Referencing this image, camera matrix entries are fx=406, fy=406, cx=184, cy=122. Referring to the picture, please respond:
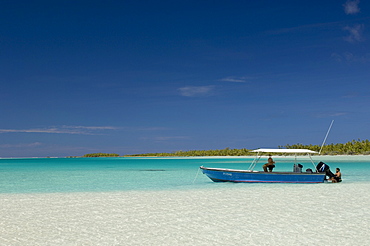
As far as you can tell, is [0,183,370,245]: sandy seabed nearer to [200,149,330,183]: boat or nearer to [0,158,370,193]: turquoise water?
[200,149,330,183]: boat

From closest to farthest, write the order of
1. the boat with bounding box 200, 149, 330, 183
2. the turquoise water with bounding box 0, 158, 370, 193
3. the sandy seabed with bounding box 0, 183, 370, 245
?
the sandy seabed with bounding box 0, 183, 370, 245 < the boat with bounding box 200, 149, 330, 183 < the turquoise water with bounding box 0, 158, 370, 193

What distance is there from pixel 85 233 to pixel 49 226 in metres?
1.73

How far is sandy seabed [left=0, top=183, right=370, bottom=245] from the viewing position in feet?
31.9

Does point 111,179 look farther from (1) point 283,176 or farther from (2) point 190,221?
(2) point 190,221

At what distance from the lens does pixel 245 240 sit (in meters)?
9.51

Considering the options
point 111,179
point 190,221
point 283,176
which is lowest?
point 190,221

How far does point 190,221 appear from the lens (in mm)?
12133

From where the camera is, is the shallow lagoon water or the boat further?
the boat

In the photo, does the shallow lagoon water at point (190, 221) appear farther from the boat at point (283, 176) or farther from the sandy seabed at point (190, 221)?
the boat at point (283, 176)

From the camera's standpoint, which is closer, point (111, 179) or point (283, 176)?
point (283, 176)

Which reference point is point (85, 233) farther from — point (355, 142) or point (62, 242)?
point (355, 142)

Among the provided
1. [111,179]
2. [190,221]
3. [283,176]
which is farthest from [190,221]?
[111,179]

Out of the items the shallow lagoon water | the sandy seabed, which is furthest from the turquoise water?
the sandy seabed

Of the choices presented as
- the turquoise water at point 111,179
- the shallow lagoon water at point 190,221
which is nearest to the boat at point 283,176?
the turquoise water at point 111,179
